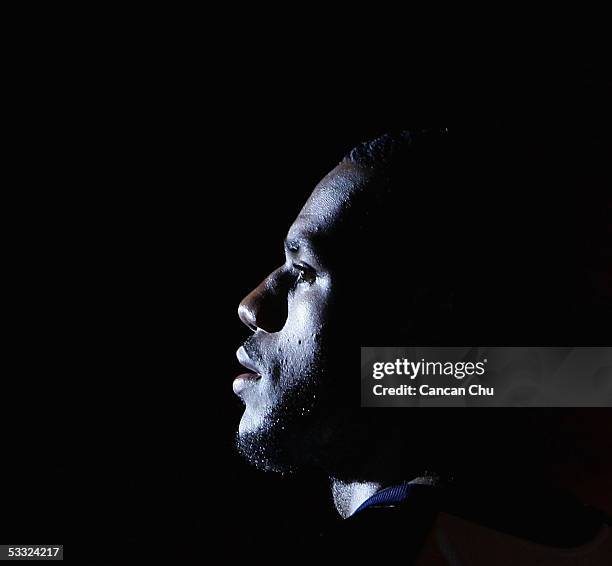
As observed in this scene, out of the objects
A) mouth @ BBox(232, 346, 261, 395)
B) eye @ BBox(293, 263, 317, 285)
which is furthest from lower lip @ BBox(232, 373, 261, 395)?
eye @ BBox(293, 263, 317, 285)

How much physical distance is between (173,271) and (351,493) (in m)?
0.94

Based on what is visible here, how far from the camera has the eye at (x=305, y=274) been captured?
3.74ft

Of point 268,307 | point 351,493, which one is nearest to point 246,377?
point 268,307

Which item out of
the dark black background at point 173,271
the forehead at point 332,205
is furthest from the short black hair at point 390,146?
the dark black background at point 173,271

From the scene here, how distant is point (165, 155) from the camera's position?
1900mm

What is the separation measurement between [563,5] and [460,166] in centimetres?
71

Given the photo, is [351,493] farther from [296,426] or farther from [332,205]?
[332,205]

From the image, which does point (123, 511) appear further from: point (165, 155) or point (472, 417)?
point (472, 417)

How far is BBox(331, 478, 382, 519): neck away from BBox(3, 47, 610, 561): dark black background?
0.75 m

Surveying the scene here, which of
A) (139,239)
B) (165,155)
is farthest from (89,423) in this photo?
(165,155)

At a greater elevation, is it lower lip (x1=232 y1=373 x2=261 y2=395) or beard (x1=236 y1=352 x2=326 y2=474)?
lower lip (x1=232 y1=373 x2=261 y2=395)

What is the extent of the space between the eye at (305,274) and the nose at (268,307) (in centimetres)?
Answer: 3

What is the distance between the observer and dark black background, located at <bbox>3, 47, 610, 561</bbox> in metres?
1.82

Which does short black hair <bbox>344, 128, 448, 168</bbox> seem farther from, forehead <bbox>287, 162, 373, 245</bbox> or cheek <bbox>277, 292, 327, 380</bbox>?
cheek <bbox>277, 292, 327, 380</bbox>
